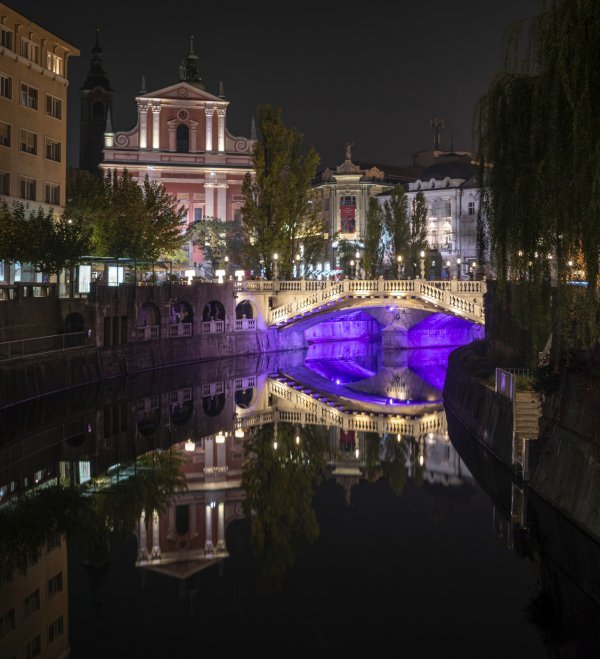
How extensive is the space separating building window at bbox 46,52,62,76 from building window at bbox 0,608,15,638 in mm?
48393

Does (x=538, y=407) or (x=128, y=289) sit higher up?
(x=128, y=289)

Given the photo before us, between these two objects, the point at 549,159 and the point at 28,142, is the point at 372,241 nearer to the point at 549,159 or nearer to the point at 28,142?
the point at 28,142

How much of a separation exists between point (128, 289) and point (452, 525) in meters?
34.1

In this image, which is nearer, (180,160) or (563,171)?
(563,171)

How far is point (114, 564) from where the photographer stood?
22.4 meters

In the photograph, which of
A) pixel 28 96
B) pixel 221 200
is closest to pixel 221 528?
pixel 28 96

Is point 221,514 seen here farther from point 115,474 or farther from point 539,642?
point 539,642

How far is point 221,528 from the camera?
25.8 metres

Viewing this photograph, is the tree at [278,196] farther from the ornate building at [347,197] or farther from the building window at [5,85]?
the ornate building at [347,197]

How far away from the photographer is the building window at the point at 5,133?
55562mm

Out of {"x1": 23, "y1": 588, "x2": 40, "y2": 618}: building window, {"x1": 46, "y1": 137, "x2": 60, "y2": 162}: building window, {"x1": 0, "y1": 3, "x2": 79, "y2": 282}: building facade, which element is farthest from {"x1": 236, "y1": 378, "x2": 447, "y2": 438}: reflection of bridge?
{"x1": 46, "y1": 137, "x2": 60, "y2": 162}: building window

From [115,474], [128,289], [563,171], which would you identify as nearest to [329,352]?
[128,289]

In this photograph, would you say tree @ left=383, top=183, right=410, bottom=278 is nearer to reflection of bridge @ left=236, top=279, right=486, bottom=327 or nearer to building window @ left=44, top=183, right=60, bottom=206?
reflection of bridge @ left=236, top=279, right=486, bottom=327

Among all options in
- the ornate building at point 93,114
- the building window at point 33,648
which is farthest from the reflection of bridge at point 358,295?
the ornate building at point 93,114
